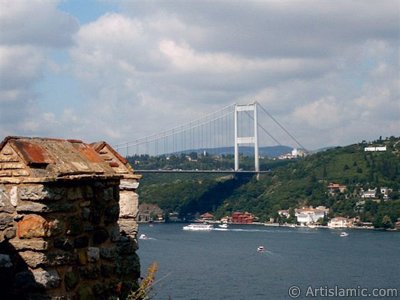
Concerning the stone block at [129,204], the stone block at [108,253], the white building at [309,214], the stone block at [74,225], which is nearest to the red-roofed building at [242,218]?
the white building at [309,214]

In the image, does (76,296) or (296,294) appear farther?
(296,294)

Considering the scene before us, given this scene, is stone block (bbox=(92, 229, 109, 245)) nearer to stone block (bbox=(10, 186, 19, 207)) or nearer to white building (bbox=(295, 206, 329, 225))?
stone block (bbox=(10, 186, 19, 207))

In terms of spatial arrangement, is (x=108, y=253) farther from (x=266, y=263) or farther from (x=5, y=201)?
(x=266, y=263)

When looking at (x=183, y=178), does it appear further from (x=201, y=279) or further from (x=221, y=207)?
(x=201, y=279)

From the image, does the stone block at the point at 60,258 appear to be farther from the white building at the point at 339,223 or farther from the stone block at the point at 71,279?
the white building at the point at 339,223

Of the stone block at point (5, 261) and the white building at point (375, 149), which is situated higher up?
the white building at point (375, 149)

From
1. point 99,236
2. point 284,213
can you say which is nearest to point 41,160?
point 99,236

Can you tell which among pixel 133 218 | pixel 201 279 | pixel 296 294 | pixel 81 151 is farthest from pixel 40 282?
pixel 201 279

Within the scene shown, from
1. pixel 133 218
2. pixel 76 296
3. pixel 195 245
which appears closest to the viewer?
pixel 76 296
